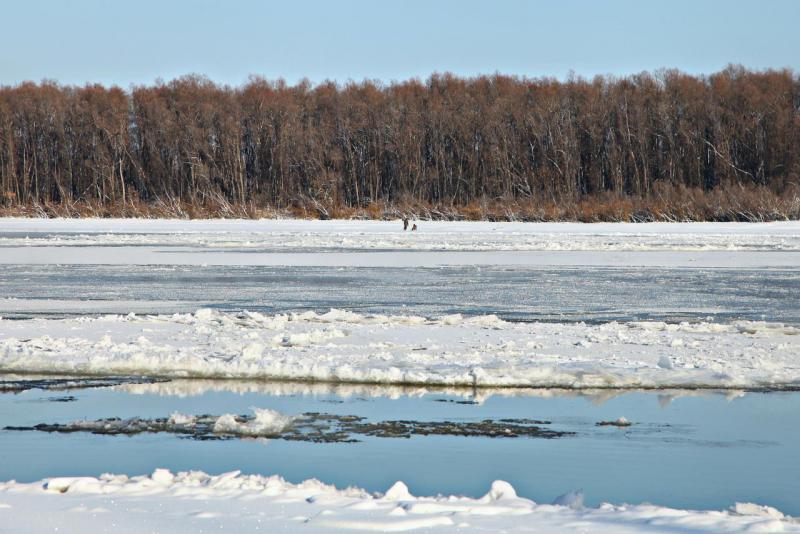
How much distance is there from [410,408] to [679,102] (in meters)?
Answer: 61.1

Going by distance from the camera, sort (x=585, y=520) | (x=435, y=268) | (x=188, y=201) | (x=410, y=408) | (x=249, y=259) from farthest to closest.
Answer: (x=188, y=201), (x=249, y=259), (x=435, y=268), (x=410, y=408), (x=585, y=520)

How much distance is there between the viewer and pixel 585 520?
4.68 meters

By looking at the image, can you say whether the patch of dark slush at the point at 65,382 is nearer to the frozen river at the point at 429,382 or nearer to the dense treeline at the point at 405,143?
the frozen river at the point at 429,382

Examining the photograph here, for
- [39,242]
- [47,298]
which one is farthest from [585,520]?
[39,242]

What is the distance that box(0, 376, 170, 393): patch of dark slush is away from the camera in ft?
27.2

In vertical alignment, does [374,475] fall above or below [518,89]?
below

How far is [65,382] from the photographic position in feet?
28.0

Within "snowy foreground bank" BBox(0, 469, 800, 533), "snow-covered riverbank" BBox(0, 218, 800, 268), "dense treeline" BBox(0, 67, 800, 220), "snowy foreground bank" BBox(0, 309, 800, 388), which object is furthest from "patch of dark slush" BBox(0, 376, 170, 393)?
"dense treeline" BBox(0, 67, 800, 220)

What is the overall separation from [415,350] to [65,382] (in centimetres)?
297

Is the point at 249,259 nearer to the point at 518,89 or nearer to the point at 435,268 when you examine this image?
the point at 435,268

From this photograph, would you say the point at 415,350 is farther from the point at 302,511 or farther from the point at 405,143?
the point at 405,143

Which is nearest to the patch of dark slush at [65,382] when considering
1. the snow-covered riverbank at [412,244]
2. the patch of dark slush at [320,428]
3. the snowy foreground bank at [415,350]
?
the snowy foreground bank at [415,350]

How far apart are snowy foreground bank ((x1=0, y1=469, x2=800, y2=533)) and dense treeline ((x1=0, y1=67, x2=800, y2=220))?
53.0 meters

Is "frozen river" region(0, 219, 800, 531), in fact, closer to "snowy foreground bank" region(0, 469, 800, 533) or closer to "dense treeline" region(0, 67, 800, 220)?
"snowy foreground bank" region(0, 469, 800, 533)
